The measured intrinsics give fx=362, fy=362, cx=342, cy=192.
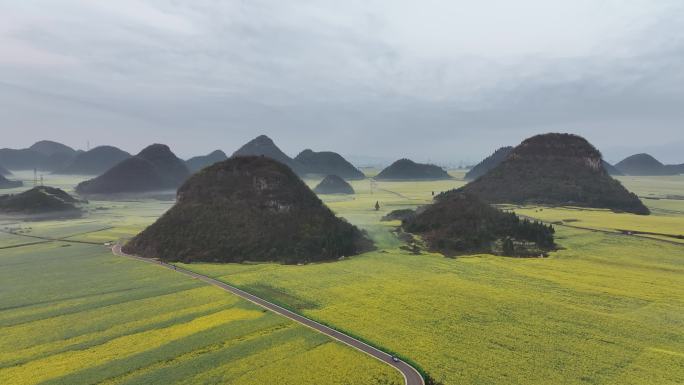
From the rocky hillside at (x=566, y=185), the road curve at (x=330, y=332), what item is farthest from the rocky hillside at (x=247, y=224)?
the rocky hillside at (x=566, y=185)

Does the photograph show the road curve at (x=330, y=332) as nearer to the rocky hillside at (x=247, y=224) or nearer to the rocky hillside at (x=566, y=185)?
the rocky hillside at (x=247, y=224)

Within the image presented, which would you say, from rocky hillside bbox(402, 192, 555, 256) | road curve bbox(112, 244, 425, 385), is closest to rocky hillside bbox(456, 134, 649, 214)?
rocky hillside bbox(402, 192, 555, 256)

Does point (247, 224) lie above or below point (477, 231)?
above

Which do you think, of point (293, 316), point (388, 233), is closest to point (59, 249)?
point (293, 316)

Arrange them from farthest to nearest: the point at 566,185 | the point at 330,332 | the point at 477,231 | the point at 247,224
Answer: the point at 566,185 → the point at 477,231 → the point at 247,224 → the point at 330,332

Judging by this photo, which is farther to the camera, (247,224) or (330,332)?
(247,224)

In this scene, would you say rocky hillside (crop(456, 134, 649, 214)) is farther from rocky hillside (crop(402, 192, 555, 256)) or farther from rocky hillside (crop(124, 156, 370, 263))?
rocky hillside (crop(124, 156, 370, 263))

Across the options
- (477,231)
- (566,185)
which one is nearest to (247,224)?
(477,231)

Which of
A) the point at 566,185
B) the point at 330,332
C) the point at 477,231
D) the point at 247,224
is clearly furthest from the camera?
the point at 566,185

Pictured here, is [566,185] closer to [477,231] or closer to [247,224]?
[477,231]
